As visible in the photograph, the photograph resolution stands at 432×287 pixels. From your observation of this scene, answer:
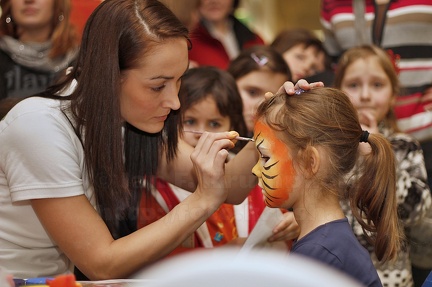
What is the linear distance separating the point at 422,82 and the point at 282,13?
1.86 metres

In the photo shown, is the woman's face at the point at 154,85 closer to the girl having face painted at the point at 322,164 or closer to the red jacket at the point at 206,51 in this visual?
the girl having face painted at the point at 322,164

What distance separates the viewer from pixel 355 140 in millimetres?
1628

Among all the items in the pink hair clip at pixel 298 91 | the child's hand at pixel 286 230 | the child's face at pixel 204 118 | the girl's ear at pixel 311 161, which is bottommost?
the child's hand at pixel 286 230

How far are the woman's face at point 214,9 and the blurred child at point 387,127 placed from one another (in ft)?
2.10

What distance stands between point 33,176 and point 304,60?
1.60 metres

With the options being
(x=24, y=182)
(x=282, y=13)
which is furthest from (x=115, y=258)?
(x=282, y=13)

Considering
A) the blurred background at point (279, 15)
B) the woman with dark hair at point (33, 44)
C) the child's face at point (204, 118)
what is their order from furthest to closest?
1. the blurred background at point (279, 15)
2. the woman with dark hair at point (33, 44)
3. the child's face at point (204, 118)

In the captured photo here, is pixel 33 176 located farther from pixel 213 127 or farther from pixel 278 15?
pixel 278 15

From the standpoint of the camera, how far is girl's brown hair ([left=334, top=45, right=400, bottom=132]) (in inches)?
95.1

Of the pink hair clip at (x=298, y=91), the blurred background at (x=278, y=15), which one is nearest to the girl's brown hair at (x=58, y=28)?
the pink hair clip at (x=298, y=91)

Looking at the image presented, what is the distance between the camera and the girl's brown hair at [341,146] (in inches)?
62.7

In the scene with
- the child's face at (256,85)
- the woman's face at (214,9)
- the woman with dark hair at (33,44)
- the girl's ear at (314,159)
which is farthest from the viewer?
the woman's face at (214,9)

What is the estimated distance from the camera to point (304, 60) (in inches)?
117

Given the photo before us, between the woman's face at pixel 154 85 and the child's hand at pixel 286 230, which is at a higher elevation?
the woman's face at pixel 154 85
